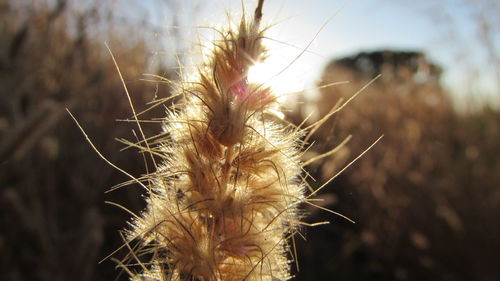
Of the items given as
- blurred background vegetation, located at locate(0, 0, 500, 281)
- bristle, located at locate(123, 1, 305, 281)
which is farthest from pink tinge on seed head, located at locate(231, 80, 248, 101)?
blurred background vegetation, located at locate(0, 0, 500, 281)

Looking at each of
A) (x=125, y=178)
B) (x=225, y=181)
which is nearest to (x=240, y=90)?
(x=225, y=181)

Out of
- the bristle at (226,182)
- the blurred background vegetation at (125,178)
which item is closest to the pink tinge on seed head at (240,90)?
the bristle at (226,182)

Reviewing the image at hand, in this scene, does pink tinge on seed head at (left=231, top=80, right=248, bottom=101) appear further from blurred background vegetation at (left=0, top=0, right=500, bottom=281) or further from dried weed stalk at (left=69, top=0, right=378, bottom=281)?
blurred background vegetation at (left=0, top=0, right=500, bottom=281)

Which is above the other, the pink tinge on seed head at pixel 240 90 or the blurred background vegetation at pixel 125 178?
the pink tinge on seed head at pixel 240 90

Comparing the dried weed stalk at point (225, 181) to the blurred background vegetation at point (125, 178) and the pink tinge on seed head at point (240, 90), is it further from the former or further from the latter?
the blurred background vegetation at point (125, 178)

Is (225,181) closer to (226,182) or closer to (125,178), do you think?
(226,182)

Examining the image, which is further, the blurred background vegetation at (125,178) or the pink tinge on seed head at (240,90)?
the blurred background vegetation at (125,178)
